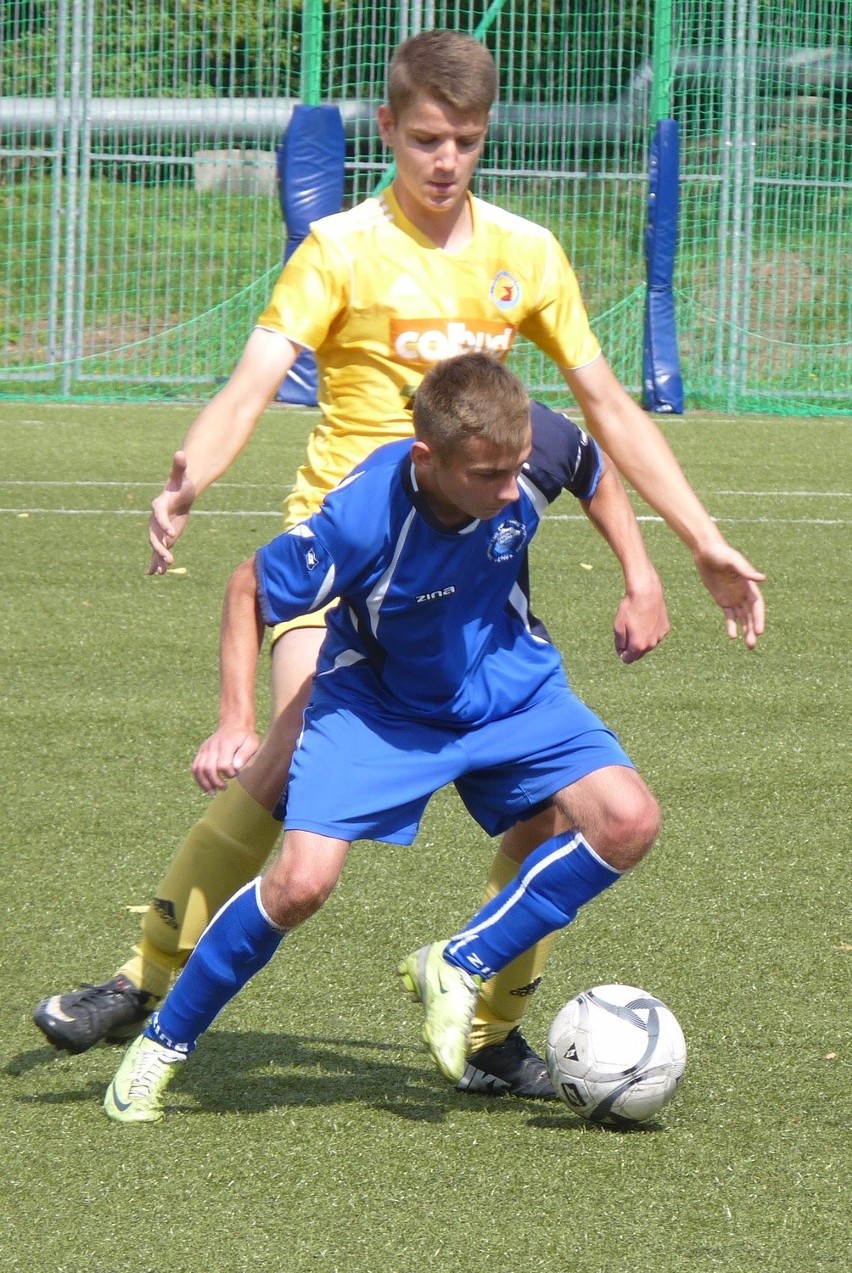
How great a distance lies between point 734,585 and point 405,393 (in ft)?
2.37

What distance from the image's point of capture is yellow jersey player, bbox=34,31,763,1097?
129 inches

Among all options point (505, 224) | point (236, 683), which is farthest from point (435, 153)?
point (236, 683)

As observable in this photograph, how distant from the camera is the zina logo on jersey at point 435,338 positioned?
3.38 metres

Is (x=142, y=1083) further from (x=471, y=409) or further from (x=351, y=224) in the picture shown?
(x=351, y=224)

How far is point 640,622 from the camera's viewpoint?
3289 millimetres

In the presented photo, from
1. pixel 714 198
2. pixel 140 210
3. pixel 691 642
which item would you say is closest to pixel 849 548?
pixel 691 642

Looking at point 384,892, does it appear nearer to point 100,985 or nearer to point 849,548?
point 100,985

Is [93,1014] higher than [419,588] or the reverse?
the reverse

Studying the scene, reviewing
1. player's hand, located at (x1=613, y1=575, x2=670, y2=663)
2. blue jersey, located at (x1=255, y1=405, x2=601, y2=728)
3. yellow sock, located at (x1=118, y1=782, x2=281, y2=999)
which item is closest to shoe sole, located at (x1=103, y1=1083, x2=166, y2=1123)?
yellow sock, located at (x1=118, y1=782, x2=281, y2=999)

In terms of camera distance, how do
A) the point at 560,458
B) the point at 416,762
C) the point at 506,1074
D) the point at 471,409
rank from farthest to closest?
the point at 506,1074 < the point at 560,458 < the point at 416,762 < the point at 471,409

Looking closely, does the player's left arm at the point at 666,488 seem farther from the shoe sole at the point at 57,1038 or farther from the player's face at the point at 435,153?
the shoe sole at the point at 57,1038

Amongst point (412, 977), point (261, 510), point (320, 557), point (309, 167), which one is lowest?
point (261, 510)

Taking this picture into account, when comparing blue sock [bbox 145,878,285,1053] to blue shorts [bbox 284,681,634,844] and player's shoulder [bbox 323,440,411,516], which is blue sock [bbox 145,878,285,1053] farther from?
player's shoulder [bbox 323,440,411,516]

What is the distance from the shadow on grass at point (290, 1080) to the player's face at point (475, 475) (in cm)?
106
